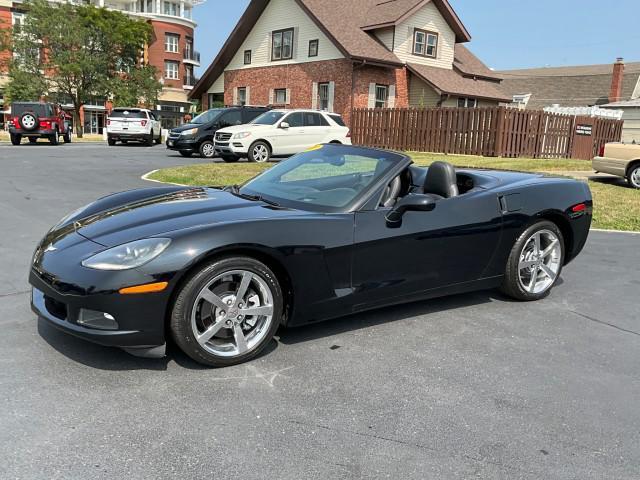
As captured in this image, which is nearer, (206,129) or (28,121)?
(206,129)

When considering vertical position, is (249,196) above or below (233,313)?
above

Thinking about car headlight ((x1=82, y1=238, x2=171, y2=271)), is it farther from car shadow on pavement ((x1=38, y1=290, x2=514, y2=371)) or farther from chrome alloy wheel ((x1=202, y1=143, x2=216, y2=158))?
chrome alloy wheel ((x1=202, y1=143, x2=216, y2=158))

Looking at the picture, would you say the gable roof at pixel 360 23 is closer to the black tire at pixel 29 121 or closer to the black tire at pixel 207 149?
the black tire at pixel 207 149

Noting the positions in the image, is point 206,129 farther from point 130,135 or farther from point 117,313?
point 117,313

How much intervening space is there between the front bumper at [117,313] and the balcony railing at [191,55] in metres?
64.9

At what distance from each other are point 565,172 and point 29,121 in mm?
21444

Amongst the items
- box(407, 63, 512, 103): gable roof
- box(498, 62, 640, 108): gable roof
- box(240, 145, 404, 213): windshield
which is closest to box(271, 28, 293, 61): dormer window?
box(407, 63, 512, 103): gable roof

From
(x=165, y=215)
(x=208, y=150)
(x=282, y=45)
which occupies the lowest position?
(x=208, y=150)

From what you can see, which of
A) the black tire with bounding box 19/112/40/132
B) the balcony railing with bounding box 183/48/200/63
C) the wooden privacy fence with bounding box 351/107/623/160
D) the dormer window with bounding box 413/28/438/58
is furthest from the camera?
the balcony railing with bounding box 183/48/200/63

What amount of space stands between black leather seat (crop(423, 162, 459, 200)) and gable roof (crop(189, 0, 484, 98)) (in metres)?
22.7

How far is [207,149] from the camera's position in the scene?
1927 cm

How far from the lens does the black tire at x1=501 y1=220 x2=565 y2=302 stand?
4.73 metres

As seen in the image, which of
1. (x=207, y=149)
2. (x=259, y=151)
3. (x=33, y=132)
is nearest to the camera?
(x=259, y=151)

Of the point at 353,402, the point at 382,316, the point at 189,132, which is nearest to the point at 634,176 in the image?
the point at 382,316
